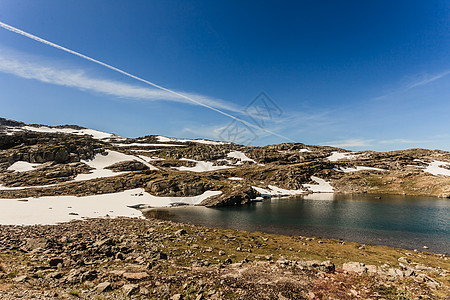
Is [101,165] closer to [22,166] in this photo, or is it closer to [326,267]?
[22,166]

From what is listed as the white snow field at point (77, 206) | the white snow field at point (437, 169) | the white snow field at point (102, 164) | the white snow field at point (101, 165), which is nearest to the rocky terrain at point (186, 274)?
the white snow field at point (77, 206)

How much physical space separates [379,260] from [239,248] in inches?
630

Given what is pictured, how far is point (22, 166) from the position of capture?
106250 mm

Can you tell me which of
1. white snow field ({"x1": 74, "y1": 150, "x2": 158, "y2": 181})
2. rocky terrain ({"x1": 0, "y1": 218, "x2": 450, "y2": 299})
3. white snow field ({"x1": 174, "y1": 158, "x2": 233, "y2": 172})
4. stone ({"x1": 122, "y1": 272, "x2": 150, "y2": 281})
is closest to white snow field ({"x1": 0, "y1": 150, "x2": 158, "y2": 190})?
white snow field ({"x1": 74, "y1": 150, "x2": 158, "y2": 181})

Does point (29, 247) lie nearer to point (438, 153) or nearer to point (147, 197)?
point (147, 197)

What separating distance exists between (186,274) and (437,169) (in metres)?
211

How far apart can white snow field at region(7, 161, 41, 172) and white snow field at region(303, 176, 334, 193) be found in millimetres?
155437

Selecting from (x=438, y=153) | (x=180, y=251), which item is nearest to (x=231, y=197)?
(x=180, y=251)

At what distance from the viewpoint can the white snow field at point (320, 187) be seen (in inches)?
4800

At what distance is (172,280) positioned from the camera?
1414 cm

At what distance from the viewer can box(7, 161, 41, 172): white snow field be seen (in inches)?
4036

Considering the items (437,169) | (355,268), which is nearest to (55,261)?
(355,268)

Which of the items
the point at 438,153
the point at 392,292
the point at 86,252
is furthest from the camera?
the point at 438,153

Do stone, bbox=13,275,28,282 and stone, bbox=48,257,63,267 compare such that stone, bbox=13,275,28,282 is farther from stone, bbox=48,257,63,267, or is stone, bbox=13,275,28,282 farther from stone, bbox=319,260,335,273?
stone, bbox=319,260,335,273
